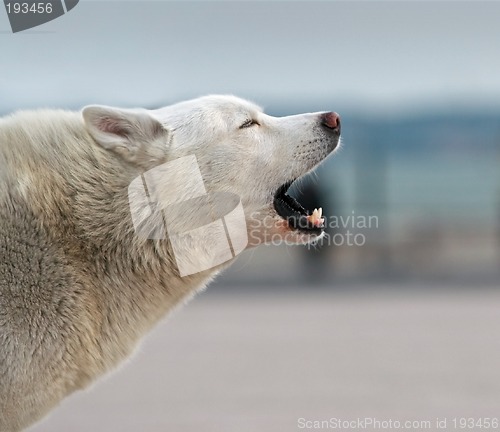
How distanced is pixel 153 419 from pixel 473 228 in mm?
11612

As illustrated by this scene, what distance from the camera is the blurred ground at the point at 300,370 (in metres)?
7.78

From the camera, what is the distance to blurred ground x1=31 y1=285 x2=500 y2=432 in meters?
7.78

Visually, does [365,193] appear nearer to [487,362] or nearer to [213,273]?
[487,362]

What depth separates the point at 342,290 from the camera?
16766 mm

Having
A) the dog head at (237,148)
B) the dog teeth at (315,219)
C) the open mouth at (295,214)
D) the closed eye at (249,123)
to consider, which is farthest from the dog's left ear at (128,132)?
the dog teeth at (315,219)

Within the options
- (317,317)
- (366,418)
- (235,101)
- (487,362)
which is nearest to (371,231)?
(317,317)

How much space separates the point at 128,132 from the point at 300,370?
5.55 meters

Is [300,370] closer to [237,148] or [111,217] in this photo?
[237,148]

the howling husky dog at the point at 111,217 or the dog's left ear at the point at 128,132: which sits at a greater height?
the dog's left ear at the point at 128,132

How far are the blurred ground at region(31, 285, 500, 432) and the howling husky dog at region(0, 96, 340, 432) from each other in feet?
2.02

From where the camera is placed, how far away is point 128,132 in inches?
178

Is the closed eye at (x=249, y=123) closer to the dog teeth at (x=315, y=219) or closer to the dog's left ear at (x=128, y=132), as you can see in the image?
the dog's left ear at (x=128, y=132)

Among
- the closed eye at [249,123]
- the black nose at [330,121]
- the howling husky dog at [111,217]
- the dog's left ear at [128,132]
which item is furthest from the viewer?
the black nose at [330,121]
